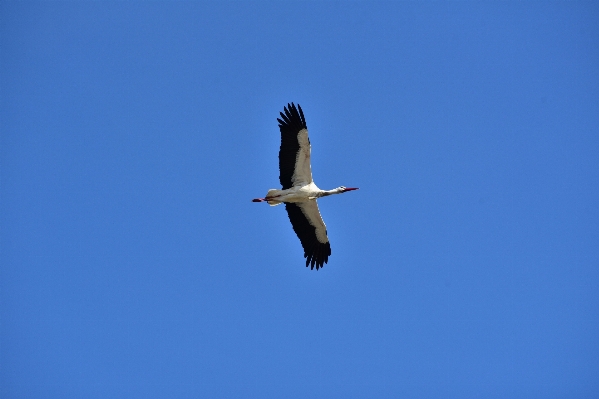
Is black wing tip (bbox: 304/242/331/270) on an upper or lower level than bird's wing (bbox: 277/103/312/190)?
lower

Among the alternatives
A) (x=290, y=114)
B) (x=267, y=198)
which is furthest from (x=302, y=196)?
(x=290, y=114)

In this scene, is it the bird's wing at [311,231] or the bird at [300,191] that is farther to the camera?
the bird's wing at [311,231]

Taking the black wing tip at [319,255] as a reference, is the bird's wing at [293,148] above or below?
above

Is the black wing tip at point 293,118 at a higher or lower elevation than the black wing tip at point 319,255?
higher

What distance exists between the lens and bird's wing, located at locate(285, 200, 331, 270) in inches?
873

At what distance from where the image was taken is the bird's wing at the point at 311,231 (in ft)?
72.7

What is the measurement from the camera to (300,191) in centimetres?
2144

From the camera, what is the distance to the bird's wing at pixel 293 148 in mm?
21031

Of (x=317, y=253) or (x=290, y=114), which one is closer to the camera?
(x=290, y=114)

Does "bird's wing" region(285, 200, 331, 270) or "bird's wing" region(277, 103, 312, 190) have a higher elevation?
"bird's wing" region(277, 103, 312, 190)

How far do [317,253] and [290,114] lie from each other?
4416 mm

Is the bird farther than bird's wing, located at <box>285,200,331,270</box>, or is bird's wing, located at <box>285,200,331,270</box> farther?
bird's wing, located at <box>285,200,331,270</box>

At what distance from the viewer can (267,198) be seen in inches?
850

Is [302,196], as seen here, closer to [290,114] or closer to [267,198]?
[267,198]
